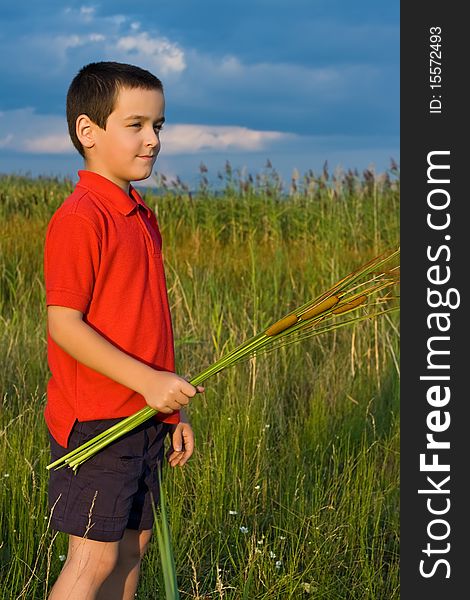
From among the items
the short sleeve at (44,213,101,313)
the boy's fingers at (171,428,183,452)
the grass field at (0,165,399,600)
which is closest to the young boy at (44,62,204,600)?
the short sleeve at (44,213,101,313)

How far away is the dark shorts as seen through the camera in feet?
5.67

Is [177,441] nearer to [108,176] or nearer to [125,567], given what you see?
[125,567]

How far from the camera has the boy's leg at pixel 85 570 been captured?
1.73 metres

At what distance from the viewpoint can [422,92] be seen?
193 centimetres

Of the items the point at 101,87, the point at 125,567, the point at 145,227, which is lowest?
the point at 125,567

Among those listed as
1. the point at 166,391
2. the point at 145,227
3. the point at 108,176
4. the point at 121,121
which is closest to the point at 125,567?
the point at 166,391

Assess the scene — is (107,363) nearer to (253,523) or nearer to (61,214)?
(61,214)

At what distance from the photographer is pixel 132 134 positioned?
1759mm

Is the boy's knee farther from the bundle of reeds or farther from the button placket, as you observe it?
the button placket

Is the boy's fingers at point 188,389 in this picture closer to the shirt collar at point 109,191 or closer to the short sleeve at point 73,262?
the short sleeve at point 73,262

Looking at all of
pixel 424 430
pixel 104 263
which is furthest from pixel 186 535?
pixel 104 263

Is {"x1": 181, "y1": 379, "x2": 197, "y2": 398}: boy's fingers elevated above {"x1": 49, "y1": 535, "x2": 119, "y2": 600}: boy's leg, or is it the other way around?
{"x1": 181, "y1": 379, "x2": 197, "y2": 398}: boy's fingers

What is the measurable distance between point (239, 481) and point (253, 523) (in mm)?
131

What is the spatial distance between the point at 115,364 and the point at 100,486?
0.28 m
